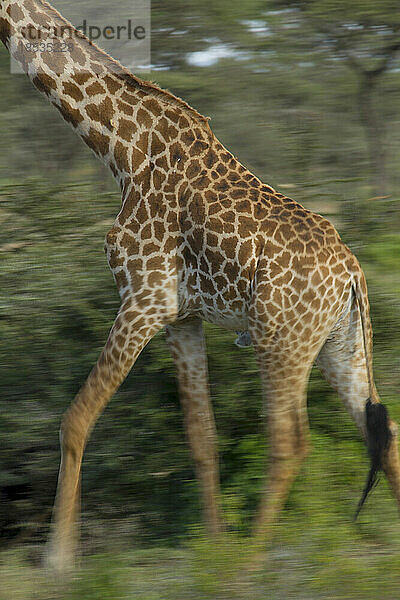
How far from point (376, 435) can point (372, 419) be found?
72mm

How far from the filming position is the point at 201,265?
147 inches

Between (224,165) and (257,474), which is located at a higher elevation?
(224,165)

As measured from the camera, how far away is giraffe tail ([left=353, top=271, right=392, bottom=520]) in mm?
3801

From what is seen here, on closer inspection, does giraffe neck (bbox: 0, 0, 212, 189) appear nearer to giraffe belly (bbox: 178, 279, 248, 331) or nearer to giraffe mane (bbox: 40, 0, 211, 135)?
giraffe mane (bbox: 40, 0, 211, 135)

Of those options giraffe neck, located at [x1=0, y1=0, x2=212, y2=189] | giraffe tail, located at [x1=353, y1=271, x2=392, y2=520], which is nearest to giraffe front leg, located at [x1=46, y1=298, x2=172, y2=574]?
giraffe neck, located at [x1=0, y1=0, x2=212, y2=189]

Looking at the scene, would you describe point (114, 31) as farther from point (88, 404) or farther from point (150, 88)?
point (88, 404)

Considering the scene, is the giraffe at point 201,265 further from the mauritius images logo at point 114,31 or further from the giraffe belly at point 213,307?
the mauritius images logo at point 114,31

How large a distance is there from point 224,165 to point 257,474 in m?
1.67

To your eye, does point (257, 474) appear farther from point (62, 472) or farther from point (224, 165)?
point (224, 165)

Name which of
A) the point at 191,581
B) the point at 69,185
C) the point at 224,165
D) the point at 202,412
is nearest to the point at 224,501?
the point at 202,412

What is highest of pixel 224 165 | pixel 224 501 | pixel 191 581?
pixel 224 165

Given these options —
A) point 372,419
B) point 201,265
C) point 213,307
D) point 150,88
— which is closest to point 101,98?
point 150,88

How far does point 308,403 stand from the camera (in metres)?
4.90

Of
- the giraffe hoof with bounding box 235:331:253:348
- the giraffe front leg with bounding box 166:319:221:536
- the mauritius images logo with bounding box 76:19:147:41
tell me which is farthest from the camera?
the mauritius images logo with bounding box 76:19:147:41
